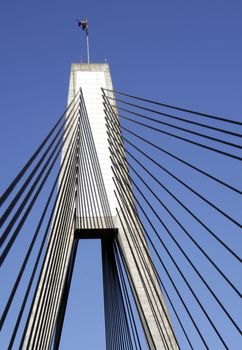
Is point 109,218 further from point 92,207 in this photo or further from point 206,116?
point 206,116

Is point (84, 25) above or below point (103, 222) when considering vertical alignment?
above

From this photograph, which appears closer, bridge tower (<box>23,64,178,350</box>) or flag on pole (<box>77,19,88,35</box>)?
bridge tower (<box>23,64,178,350</box>)

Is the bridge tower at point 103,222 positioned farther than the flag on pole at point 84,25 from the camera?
No

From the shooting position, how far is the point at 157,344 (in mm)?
14102

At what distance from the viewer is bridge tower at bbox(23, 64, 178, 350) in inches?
557

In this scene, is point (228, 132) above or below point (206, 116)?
below

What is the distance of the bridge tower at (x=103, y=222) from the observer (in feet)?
Result: 46.4

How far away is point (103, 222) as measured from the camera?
1670 centimetres

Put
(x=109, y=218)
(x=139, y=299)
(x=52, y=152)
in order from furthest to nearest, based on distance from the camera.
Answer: (x=109, y=218), (x=139, y=299), (x=52, y=152)

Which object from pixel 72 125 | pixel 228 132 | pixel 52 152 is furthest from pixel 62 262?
pixel 228 132

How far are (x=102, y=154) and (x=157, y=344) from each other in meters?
5.03

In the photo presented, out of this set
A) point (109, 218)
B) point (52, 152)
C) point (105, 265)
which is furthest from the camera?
point (105, 265)

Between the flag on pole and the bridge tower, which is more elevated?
the flag on pole

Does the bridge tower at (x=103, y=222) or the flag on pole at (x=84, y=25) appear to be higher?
the flag on pole at (x=84, y=25)
